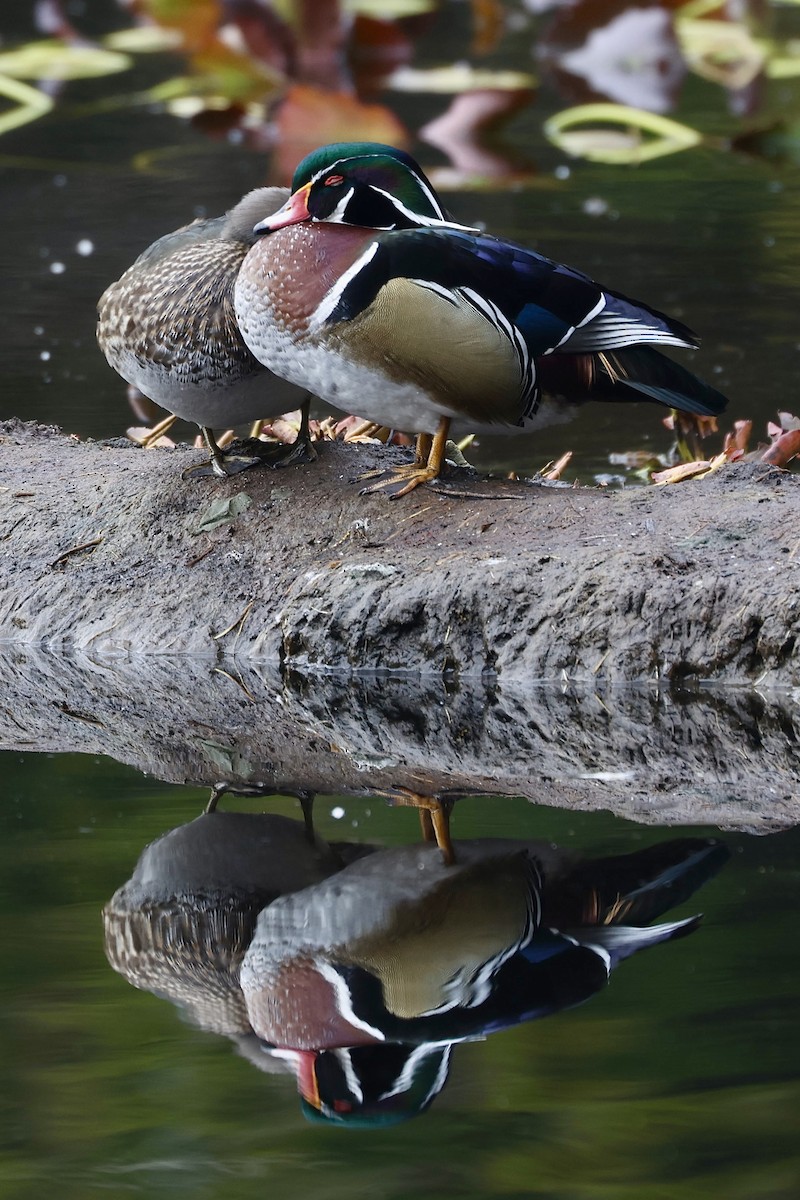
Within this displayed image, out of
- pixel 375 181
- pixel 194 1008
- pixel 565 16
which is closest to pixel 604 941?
pixel 194 1008

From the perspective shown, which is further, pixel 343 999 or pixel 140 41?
pixel 140 41

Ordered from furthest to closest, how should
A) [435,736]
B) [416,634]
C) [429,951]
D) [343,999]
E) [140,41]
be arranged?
1. [140,41]
2. [416,634]
3. [435,736]
4. [429,951]
5. [343,999]

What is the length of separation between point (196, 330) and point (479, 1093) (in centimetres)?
297

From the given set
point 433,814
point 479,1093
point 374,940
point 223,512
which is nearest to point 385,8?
point 223,512

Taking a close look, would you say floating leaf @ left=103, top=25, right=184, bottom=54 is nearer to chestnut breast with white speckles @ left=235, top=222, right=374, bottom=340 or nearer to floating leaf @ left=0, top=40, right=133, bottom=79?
floating leaf @ left=0, top=40, right=133, bottom=79

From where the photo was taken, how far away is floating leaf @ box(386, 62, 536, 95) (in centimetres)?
1220

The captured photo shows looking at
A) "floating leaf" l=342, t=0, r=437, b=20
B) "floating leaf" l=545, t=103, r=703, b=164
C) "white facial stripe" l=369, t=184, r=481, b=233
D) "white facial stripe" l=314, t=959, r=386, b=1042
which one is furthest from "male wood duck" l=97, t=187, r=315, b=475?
"floating leaf" l=342, t=0, r=437, b=20

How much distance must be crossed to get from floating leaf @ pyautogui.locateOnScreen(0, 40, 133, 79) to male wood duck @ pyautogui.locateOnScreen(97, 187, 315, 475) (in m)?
7.16

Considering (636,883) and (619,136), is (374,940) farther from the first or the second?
(619,136)

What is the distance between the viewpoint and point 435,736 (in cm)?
355

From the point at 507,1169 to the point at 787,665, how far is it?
2326 mm

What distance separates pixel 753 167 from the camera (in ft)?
34.8

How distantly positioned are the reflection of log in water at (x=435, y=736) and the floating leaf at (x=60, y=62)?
26.2 ft

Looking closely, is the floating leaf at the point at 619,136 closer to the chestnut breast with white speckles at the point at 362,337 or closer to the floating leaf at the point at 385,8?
the floating leaf at the point at 385,8
